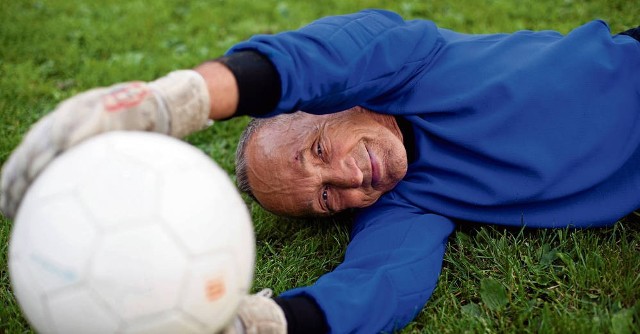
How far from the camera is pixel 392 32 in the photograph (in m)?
2.48

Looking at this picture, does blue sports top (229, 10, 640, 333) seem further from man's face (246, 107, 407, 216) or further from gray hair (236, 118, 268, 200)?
gray hair (236, 118, 268, 200)

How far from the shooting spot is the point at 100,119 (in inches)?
66.9

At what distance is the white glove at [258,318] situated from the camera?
1922 mm

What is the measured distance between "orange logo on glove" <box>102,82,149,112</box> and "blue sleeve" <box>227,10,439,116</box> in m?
0.43

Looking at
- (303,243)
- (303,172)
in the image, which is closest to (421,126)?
(303,172)

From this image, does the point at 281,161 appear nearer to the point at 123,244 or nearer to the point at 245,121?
the point at 123,244

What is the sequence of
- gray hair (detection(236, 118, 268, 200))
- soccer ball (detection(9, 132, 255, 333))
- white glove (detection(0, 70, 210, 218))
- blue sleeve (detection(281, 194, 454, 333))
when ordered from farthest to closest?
gray hair (detection(236, 118, 268, 200)) → blue sleeve (detection(281, 194, 454, 333)) → white glove (detection(0, 70, 210, 218)) → soccer ball (detection(9, 132, 255, 333))

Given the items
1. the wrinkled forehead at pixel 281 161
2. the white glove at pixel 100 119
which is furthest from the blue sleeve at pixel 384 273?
the white glove at pixel 100 119

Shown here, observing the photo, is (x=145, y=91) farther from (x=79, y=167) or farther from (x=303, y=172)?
(x=303, y=172)

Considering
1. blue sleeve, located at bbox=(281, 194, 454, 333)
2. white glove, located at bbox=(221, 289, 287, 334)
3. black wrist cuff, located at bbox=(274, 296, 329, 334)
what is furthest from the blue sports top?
white glove, located at bbox=(221, 289, 287, 334)

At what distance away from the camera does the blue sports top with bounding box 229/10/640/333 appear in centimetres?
265

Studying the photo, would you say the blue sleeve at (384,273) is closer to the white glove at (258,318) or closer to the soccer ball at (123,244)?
the white glove at (258,318)

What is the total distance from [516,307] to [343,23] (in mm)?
1232

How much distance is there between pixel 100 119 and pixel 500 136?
1.71 metres
